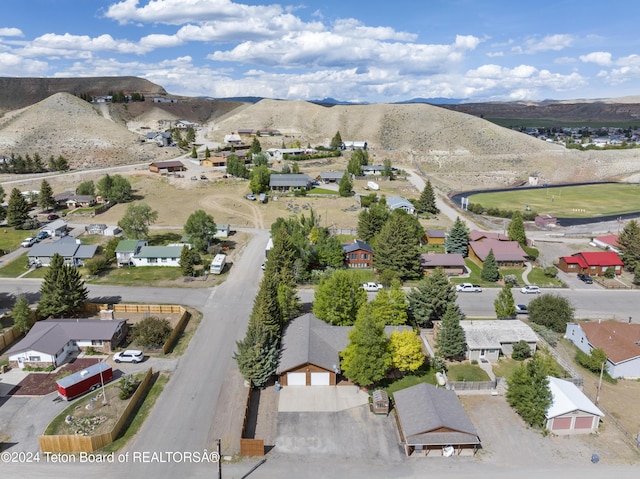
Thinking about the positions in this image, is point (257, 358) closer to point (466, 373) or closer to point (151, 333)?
point (151, 333)

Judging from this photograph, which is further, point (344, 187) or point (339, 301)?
point (344, 187)

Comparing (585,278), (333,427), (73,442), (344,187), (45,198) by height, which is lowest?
(333,427)

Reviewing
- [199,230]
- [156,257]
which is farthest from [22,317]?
[199,230]

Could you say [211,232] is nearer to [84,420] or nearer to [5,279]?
[5,279]

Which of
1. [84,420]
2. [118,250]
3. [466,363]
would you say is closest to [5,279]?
[118,250]

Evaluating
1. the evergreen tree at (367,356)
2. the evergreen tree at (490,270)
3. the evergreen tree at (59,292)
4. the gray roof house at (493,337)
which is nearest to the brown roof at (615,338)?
the gray roof house at (493,337)

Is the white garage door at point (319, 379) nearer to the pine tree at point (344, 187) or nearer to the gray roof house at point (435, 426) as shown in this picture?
the gray roof house at point (435, 426)

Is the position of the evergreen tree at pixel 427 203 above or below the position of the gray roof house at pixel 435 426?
above
